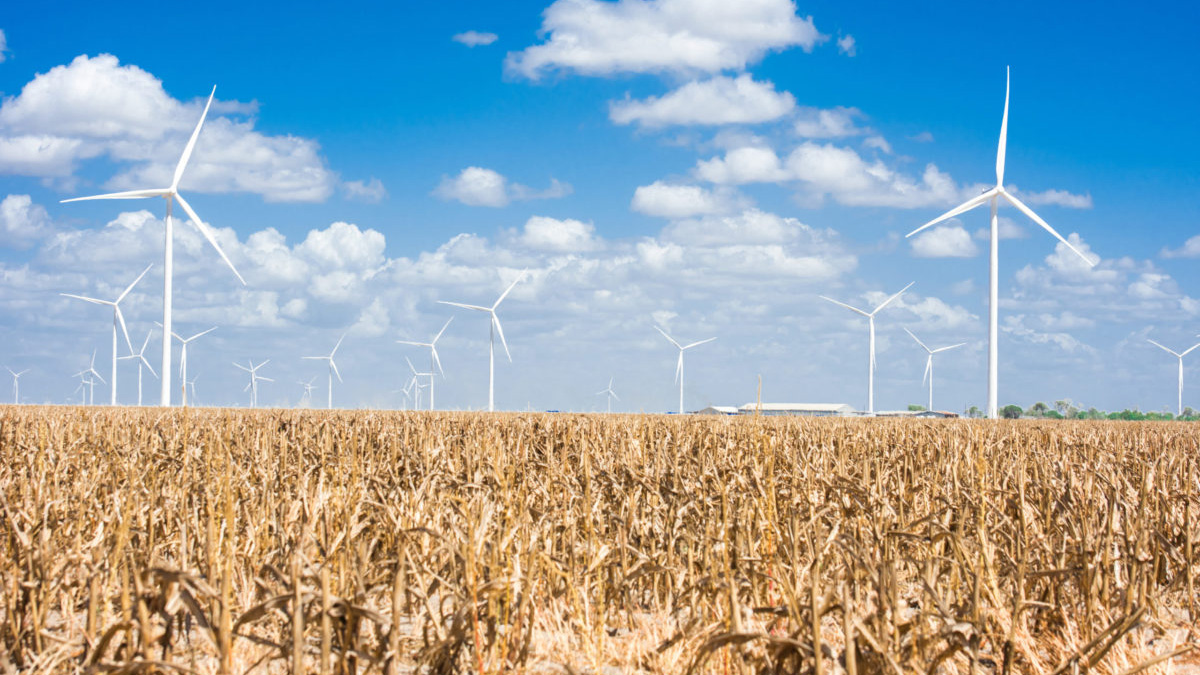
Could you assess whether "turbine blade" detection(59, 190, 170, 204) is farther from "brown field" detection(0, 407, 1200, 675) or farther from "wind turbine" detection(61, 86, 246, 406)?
"brown field" detection(0, 407, 1200, 675)

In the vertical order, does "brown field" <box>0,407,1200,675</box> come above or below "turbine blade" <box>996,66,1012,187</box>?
below

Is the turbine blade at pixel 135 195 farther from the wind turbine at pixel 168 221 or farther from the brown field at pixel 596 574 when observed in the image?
the brown field at pixel 596 574

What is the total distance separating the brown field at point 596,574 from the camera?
3.96m

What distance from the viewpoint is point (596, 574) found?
19.7 feet

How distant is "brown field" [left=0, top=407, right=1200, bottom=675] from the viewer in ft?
13.0

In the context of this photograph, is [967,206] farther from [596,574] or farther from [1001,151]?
[596,574]

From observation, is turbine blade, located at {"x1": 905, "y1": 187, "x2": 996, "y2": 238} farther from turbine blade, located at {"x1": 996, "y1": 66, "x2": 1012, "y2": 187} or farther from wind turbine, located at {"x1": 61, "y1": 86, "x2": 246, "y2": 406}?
wind turbine, located at {"x1": 61, "y1": 86, "x2": 246, "y2": 406}

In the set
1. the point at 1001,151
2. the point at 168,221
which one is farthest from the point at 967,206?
the point at 168,221

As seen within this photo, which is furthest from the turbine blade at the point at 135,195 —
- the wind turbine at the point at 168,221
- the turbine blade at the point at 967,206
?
the turbine blade at the point at 967,206

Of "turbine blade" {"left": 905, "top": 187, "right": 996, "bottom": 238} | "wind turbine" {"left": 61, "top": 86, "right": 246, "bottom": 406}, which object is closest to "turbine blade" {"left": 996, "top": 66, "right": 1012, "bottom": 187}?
"turbine blade" {"left": 905, "top": 187, "right": 996, "bottom": 238}

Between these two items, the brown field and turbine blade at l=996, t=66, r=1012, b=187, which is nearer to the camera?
the brown field

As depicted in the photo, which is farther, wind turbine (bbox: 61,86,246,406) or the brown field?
wind turbine (bbox: 61,86,246,406)

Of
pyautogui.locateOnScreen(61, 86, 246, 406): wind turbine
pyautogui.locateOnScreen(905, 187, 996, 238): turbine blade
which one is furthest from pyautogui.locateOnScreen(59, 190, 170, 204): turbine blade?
pyautogui.locateOnScreen(905, 187, 996, 238): turbine blade

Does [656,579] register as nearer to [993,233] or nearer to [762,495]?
[762,495]
